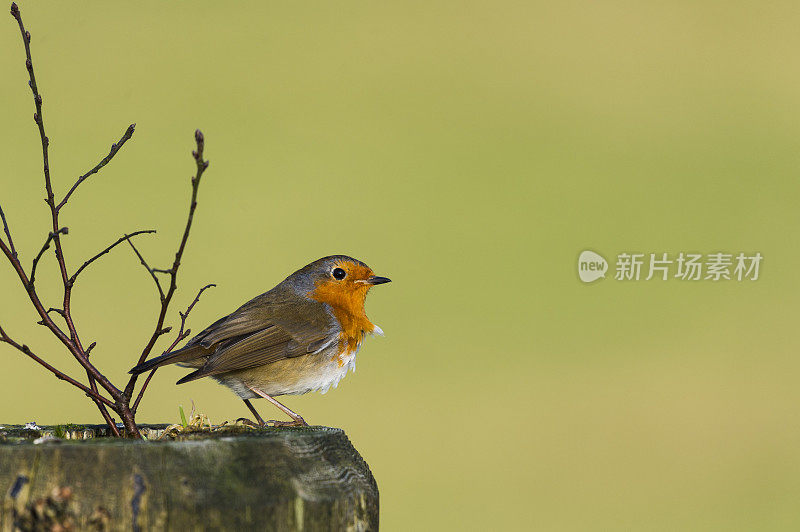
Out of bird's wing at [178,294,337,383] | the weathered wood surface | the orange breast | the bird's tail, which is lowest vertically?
the weathered wood surface

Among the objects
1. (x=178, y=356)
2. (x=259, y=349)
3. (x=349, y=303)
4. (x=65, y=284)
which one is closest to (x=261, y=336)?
(x=259, y=349)

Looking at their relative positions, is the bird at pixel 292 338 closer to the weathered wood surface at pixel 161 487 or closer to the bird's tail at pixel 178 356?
the bird's tail at pixel 178 356

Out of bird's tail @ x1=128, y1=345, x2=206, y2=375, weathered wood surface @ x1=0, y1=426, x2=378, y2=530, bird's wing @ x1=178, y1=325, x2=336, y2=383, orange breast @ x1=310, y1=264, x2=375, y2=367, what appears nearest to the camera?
weathered wood surface @ x1=0, y1=426, x2=378, y2=530

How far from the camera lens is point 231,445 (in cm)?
242

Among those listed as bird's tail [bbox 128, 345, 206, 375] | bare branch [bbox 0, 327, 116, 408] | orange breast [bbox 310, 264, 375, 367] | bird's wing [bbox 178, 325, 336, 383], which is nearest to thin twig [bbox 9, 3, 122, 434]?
bare branch [bbox 0, 327, 116, 408]

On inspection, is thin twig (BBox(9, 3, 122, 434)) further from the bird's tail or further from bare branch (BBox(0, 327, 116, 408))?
the bird's tail

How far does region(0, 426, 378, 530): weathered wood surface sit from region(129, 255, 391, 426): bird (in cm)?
163

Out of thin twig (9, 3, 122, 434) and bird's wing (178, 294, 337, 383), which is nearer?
thin twig (9, 3, 122, 434)

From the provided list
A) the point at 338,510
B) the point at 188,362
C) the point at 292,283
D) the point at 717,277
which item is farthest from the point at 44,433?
the point at 717,277

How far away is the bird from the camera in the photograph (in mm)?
4480

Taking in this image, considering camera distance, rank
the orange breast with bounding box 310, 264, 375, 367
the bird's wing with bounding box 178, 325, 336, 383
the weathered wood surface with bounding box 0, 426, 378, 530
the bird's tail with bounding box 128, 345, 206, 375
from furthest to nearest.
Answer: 1. the orange breast with bounding box 310, 264, 375, 367
2. the bird's wing with bounding box 178, 325, 336, 383
3. the bird's tail with bounding box 128, 345, 206, 375
4. the weathered wood surface with bounding box 0, 426, 378, 530

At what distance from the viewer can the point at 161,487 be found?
7.41 ft

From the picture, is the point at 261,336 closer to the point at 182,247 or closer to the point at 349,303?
the point at 349,303

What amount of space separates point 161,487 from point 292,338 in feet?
8.23
